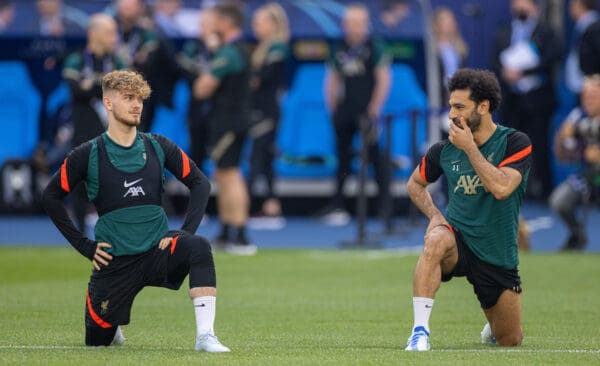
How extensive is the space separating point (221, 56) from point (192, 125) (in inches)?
175

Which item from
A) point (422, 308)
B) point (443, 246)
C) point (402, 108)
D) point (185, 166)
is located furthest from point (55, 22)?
point (422, 308)

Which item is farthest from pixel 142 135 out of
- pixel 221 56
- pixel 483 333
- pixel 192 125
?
pixel 192 125

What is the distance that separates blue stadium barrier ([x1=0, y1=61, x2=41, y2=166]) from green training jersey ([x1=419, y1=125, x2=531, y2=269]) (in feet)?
47.8

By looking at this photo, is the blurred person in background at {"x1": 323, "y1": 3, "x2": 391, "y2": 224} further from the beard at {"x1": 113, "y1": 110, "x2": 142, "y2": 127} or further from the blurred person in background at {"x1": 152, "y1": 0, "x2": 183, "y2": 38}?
the beard at {"x1": 113, "y1": 110, "x2": 142, "y2": 127}

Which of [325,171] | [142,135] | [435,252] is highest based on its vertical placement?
[142,135]

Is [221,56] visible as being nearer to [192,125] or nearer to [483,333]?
[192,125]

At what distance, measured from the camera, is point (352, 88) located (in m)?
21.7

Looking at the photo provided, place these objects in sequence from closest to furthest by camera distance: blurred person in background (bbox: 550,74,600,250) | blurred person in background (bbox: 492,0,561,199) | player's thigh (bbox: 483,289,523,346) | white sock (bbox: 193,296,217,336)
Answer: white sock (bbox: 193,296,217,336) → player's thigh (bbox: 483,289,523,346) → blurred person in background (bbox: 550,74,600,250) → blurred person in background (bbox: 492,0,561,199)

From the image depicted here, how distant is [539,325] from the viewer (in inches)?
430

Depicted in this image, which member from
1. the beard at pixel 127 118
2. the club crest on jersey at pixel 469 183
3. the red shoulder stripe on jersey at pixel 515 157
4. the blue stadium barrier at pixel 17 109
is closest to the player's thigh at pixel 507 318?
the club crest on jersey at pixel 469 183

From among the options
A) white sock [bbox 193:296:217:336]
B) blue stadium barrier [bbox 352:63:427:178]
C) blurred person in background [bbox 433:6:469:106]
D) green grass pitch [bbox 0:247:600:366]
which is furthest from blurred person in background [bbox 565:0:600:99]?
white sock [bbox 193:296:217:336]

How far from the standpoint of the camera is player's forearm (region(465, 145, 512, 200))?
29.3 ft

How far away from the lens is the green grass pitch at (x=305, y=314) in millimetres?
8680

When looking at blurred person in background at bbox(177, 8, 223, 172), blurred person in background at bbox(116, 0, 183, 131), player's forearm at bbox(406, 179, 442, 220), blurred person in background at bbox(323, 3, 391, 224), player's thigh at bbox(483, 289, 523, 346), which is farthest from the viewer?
blurred person in background at bbox(323, 3, 391, 224)
